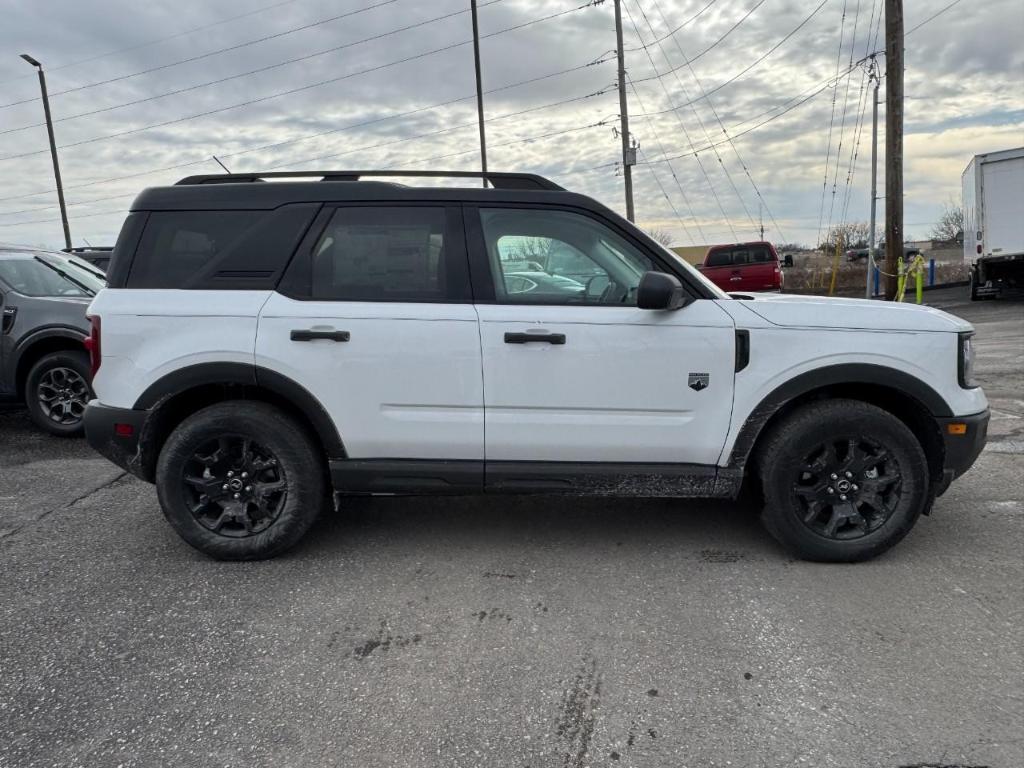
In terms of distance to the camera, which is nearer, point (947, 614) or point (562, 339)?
point (947, 614)

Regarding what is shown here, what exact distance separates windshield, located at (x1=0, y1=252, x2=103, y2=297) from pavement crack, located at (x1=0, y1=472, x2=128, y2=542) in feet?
7.89

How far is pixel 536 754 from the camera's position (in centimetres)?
238

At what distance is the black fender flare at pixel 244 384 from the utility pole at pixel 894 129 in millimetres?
14367

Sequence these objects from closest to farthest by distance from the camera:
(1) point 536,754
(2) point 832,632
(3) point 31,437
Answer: (1) point 536,754, (2) point 832,632, (3) point 31,437

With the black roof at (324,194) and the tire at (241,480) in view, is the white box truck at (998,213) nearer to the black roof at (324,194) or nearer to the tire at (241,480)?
the black roof at (324,194)

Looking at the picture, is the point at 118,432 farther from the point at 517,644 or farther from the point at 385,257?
the point at 517,644

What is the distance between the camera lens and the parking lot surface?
2.44 metres

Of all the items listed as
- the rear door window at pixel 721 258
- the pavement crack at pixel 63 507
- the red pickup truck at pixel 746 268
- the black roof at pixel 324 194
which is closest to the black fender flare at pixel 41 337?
the pavement crack at pixel 63 507

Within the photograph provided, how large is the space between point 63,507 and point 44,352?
8.33ft

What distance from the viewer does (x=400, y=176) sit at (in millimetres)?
4008

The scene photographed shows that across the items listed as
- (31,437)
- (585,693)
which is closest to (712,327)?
(585,693)

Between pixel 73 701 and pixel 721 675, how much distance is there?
95.0 inches

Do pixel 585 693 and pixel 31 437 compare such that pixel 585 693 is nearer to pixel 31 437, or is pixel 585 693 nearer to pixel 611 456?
pixel 611 456

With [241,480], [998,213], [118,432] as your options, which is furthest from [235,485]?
[998,213]
